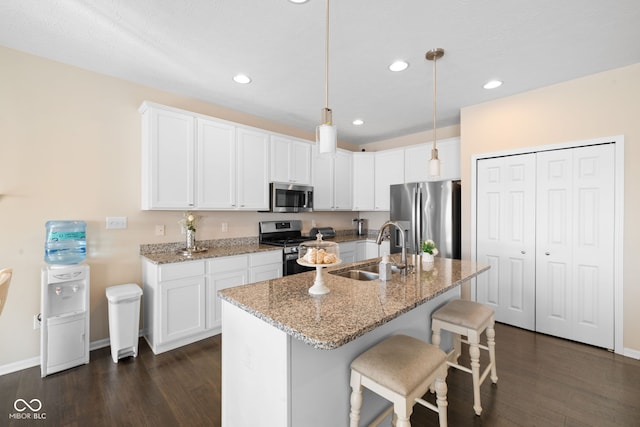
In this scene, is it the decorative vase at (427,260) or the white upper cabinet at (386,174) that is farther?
the white upper cabinet at (386,174)

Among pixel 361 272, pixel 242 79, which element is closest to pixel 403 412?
pixel 361 272

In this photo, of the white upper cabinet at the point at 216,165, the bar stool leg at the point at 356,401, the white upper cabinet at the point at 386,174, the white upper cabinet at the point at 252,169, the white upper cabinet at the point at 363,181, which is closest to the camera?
the bar stool leg at the point at 356,401

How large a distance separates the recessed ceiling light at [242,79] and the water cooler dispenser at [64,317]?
86.1 inches

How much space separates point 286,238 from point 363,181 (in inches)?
68.9

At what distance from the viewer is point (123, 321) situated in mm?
2496

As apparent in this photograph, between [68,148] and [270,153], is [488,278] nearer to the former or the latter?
[270,153]

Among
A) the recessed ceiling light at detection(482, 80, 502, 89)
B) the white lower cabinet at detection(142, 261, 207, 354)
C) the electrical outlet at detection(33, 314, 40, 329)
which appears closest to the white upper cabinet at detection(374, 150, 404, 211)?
the recessed ceiling light at detection(482, 80, 502, 89)

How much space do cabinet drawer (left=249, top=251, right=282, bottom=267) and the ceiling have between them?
1851 millimetres

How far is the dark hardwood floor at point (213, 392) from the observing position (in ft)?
5.90

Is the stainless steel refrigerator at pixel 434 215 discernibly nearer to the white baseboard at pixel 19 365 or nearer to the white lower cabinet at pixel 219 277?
the white lower cabinet at pixel 219 277

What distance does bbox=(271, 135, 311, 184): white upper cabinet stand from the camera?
12.5ft

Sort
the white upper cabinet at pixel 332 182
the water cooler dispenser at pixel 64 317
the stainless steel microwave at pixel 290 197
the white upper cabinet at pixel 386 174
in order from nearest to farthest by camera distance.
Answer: the water cooler dispenser at pixel 64 317 < the stainless steel microwave at pixel 290 197 < the white upper cabinet at pixel 332 182 < the white upper cabinet at pixel 386 174

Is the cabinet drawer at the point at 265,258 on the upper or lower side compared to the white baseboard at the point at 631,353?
upper

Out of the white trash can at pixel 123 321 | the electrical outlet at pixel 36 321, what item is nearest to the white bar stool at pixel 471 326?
the white trash can at pixel 123 321
